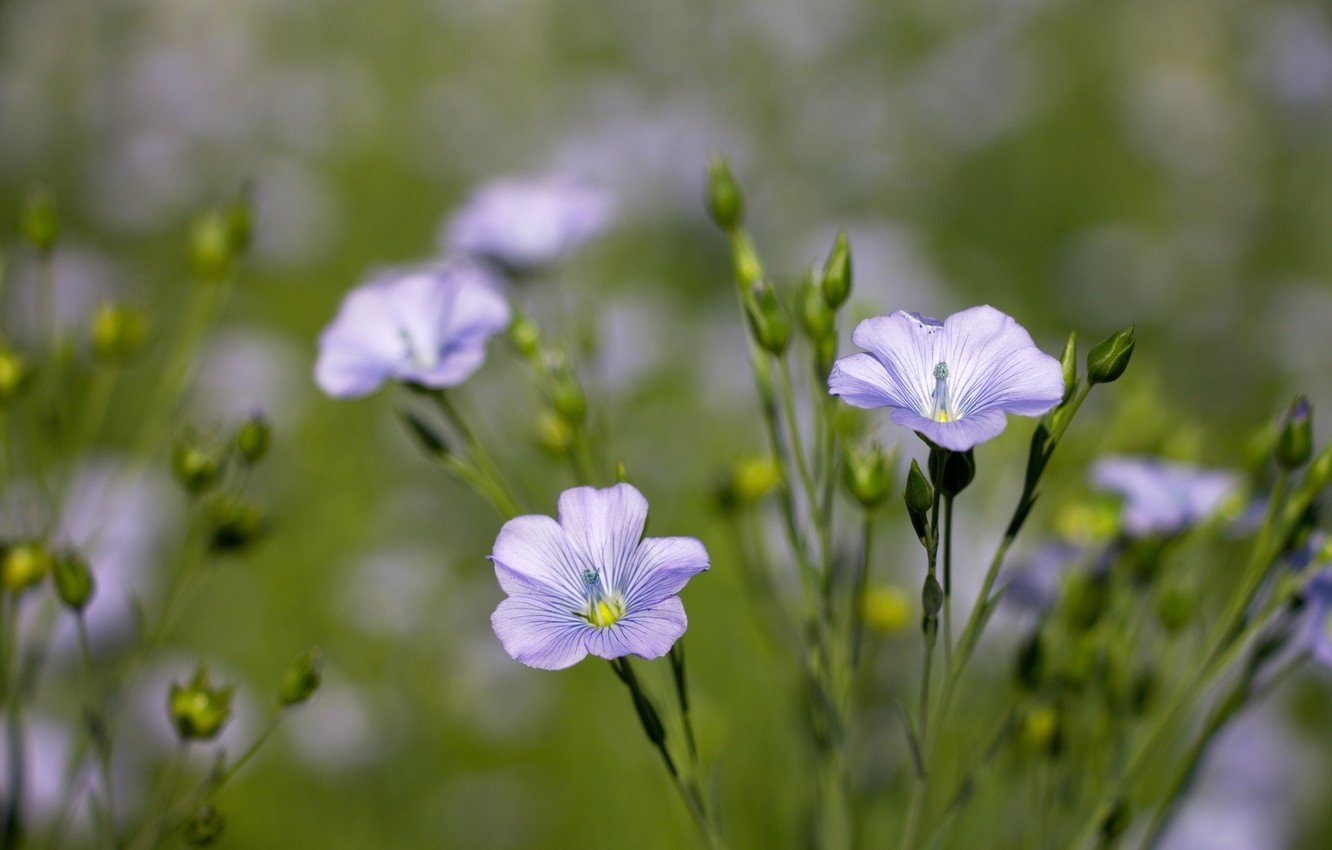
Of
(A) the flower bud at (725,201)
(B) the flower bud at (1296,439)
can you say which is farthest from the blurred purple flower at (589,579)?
(B) the flower bud at (1296,439)

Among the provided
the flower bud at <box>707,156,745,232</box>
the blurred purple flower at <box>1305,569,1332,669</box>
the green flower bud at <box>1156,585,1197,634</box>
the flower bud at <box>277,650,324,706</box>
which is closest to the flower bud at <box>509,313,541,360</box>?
the flower bud at <box>707,156,745,232</box>

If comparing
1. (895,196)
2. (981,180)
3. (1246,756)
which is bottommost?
(1246,756)

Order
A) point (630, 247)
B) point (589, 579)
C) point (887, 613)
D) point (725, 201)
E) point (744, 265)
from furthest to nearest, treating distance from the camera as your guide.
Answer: point (630, 247) < point (887, 613) < point (725, 201) < point (744, 265) < point (589, 579)

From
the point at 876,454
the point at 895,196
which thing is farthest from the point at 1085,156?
the point at 876,454

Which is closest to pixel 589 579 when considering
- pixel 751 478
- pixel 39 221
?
pixel 751 478

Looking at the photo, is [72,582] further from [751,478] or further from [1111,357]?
[1111,357]

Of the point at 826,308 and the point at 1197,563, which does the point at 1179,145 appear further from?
the point at 826,308

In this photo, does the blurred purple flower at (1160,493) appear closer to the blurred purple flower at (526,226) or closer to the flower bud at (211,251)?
the blurred purple flower at (526,226)

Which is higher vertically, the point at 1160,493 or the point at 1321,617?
the point at 1160,493
